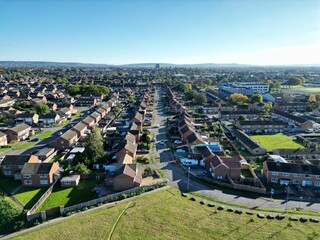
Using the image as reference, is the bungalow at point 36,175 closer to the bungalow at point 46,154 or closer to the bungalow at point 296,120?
the bungalow at point 46,154

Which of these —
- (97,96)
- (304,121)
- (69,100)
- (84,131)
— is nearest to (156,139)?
(84,131)

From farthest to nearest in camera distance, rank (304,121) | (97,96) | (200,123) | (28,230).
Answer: (97,96) → (200,123) → (304,121) → (28,230)

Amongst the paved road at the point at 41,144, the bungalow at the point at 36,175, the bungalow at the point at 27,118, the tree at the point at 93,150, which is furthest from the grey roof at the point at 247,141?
the bungalow at the point at 27,118

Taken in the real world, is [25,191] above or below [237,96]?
below

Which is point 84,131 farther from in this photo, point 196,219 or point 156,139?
point 196,219

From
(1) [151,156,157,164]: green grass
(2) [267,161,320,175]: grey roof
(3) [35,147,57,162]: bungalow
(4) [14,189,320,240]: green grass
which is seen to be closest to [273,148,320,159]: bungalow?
(2) [267,161,320,175]: grey roof

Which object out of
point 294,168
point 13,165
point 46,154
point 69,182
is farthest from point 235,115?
point 13,165
